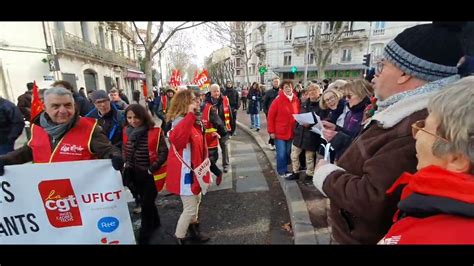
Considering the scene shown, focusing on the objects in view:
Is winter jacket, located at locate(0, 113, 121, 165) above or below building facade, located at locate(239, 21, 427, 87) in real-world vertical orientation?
below

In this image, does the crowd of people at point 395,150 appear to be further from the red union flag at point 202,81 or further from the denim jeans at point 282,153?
the red union flag at point 202,81

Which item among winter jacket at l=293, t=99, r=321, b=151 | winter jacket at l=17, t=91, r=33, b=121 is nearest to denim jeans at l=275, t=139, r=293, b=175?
winter jacket at l=293, t=99, r=321, b=151

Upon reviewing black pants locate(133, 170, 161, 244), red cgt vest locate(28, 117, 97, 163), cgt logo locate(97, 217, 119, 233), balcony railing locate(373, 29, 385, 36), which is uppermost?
balcony railing locate(373, 29, 385, 36)

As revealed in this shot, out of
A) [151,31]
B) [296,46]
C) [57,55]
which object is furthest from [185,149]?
[296,46]

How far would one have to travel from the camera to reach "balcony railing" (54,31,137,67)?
48.2 ft

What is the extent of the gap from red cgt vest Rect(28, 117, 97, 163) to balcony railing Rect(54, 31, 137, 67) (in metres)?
16.1

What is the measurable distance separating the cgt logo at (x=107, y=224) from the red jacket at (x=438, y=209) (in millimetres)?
1942

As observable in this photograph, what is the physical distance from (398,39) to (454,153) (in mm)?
689

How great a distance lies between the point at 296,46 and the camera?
32594 millimetres

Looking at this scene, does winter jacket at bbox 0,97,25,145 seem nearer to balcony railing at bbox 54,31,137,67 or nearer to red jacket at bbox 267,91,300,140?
red jacket at bbox 267,91,300,140

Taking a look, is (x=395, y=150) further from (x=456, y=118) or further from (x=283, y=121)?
(x=283, y=121)

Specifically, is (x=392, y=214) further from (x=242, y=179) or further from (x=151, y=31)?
(x=151, y=31)

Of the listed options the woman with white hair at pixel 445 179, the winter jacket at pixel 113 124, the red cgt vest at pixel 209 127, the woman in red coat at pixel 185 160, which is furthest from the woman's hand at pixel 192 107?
the woman with white hair at pixel 445 179
